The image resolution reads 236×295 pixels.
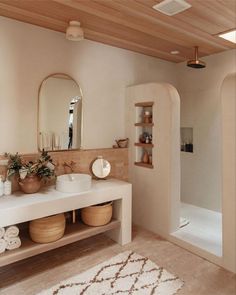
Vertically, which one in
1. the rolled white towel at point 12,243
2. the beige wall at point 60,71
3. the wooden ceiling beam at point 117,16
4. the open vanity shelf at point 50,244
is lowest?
the open vanity shelf at point 50,244

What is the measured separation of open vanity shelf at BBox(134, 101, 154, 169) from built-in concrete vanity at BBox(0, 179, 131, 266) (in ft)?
2.00

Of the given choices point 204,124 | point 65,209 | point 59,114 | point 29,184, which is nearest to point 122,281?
point 65,209

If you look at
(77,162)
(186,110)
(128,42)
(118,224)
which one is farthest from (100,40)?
(118,224)

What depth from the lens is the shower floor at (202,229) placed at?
259 centimetres

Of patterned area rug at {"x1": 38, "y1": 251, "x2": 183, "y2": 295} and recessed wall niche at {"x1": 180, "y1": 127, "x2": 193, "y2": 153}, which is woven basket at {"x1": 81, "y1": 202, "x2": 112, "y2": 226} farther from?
recessed wall niche at {"x1": 180, "y1": 127, "x2": 193, "y2": 153}

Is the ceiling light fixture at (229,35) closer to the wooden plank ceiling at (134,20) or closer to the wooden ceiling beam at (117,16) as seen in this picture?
the wooden plank ceiling at (134,20)

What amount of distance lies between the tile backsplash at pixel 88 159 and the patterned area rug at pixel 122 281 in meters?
1.09

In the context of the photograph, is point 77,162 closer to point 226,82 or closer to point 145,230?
point 145,230

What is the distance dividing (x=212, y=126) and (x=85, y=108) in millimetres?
1930

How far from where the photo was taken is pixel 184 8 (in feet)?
7.06

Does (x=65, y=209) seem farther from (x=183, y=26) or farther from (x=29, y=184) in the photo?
(x=183, y=26)

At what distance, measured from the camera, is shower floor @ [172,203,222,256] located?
259cm

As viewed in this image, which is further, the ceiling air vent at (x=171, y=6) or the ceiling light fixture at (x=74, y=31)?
the ceiling light fixture at (x=74, y=31)

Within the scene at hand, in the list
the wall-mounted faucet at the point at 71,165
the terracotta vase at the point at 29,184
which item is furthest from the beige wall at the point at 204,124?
the terracotta vase at the point at 29,184
